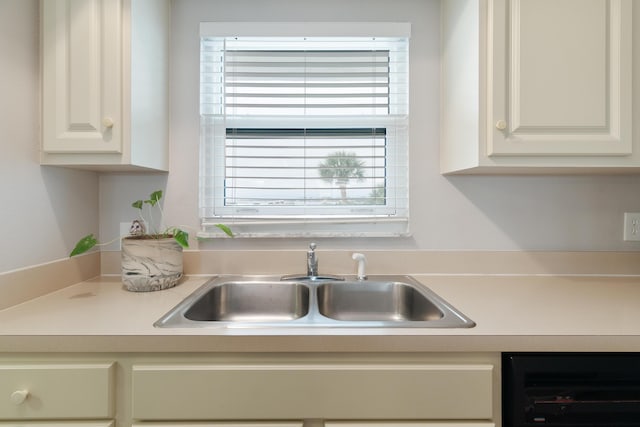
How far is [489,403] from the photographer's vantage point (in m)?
0.88

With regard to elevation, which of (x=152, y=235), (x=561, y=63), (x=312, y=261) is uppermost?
(x=561, y=63)

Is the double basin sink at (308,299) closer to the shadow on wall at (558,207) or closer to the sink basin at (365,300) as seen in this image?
the sink basin at (365,300)

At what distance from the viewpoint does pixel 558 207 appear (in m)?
1.58

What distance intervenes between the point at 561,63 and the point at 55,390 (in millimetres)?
1736

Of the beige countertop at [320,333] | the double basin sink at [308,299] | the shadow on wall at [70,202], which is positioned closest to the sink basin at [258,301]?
the double basin sink at [308,299]

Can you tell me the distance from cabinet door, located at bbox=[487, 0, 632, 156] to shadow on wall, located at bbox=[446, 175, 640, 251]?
0.42 m

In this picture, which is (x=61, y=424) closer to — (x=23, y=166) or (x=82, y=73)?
(x=23, y=166)

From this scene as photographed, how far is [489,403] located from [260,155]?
4.08 feet

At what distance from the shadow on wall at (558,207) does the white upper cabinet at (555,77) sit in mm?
388

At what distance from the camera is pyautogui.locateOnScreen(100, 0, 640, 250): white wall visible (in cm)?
156

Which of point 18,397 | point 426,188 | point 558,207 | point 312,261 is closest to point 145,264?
point 18,397

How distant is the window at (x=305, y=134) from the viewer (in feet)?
5.22

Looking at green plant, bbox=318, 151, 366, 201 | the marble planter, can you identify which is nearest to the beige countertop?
the marble planter

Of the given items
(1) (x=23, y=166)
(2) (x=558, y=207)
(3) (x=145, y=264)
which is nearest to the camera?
(1) (x=23, y=166)
